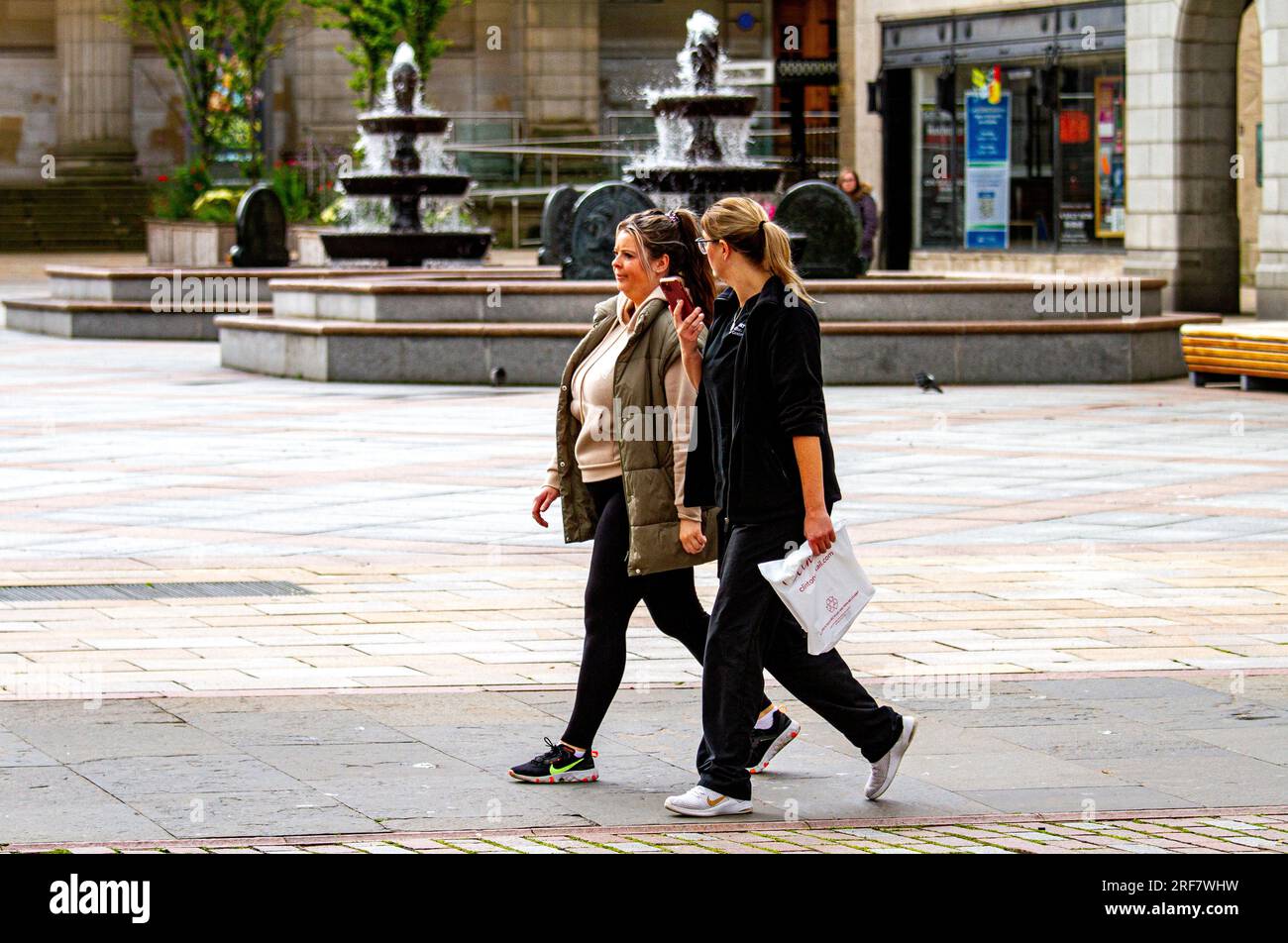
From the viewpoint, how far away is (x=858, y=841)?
5.95m

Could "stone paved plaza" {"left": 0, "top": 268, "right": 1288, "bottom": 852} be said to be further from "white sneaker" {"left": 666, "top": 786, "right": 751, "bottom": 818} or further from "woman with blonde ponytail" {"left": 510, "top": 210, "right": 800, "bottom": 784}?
"woman with blonde ponytail" {"left": 510, "top": 210, "right": 800, "bottom": 784}

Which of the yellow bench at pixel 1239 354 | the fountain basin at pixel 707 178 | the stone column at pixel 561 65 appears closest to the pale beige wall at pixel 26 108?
the stone column at pixel 561 65

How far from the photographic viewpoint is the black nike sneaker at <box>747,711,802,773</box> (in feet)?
22.2

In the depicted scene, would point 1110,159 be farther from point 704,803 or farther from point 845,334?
point 704,803

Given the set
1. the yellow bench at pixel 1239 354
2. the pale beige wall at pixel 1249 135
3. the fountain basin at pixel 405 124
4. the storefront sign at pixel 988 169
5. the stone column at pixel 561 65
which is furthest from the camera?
the stone column at pixel 561 65

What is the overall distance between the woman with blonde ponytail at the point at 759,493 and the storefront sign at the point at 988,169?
1079 inches

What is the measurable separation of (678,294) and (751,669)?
114 centimetres

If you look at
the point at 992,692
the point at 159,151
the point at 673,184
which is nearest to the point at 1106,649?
the point at 992,692

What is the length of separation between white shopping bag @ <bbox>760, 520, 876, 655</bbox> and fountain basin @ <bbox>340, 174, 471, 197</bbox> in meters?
22.8

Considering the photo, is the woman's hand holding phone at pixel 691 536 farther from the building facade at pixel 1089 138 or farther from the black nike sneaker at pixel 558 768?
the building facade at pixel 1089 138

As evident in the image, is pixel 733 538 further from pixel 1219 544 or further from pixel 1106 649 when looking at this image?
pixel 1219 544

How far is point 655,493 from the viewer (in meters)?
6.65

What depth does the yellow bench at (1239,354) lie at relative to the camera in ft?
64.0

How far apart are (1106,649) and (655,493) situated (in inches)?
102
